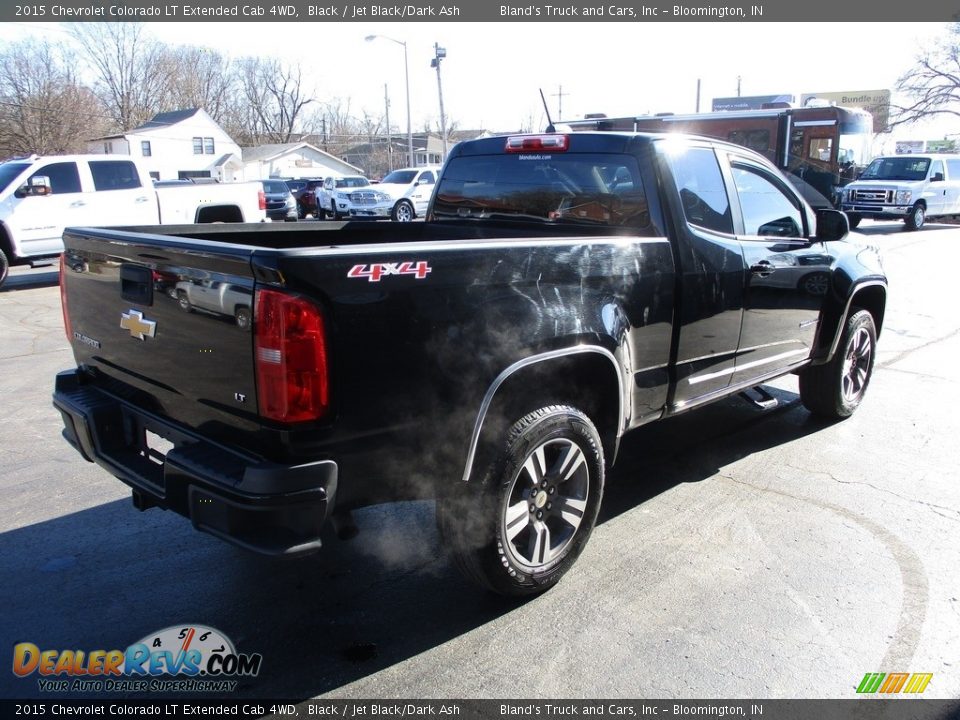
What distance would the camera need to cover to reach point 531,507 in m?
3.26

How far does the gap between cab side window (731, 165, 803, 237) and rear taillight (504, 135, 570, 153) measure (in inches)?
43.0

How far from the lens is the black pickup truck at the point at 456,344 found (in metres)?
2.48

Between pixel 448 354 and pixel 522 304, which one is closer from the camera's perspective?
pixel 448 354

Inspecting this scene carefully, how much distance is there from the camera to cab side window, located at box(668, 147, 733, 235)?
3996 mm

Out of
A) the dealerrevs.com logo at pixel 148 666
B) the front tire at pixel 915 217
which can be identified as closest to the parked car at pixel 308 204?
the front tire at pixel 915 217

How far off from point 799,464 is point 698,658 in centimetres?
241

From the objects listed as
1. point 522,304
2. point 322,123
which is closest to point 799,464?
point 522,304

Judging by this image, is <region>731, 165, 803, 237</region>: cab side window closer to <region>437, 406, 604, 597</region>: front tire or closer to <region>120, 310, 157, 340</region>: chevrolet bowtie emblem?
<region>437, 406, 604, 597</region>: front tire

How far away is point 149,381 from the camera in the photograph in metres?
3.08

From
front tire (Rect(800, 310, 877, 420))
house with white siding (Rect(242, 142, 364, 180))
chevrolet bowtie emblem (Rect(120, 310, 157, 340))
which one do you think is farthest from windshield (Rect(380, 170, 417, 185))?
house with white siding (Rect(242, 142, 364, 180))

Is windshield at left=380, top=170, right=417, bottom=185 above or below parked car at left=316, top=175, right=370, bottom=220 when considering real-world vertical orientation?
above

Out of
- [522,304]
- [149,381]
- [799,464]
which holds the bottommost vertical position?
[799,464]

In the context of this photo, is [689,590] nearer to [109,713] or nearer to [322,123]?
[109,713]

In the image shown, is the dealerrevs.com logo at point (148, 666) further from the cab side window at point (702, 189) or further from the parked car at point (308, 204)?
the parked car at point (308, 204)
